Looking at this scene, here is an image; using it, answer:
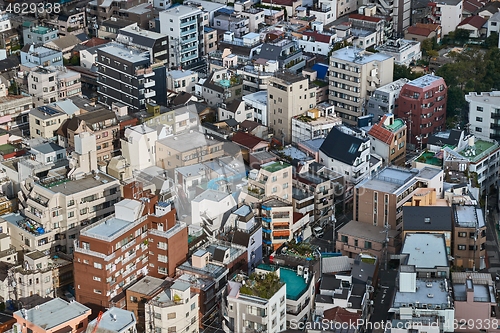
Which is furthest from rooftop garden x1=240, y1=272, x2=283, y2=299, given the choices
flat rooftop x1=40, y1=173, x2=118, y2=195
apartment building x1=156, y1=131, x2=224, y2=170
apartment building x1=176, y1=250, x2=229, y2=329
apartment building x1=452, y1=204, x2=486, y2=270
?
apartment building x1=156, y1=131, x2=224, y2=170

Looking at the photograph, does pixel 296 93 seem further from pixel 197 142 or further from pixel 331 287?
pixel 331 287

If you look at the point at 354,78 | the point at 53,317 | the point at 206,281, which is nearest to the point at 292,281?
the point at 206,281

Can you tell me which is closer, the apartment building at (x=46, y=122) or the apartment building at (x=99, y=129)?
the apartment building at (x=99, y=129)

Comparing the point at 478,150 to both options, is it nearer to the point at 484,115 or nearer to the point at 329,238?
the point at 484,115

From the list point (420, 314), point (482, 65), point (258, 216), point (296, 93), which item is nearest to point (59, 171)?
point (258, 216)

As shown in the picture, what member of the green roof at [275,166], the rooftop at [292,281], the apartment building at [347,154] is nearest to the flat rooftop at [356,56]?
the apartment building at [347,154]

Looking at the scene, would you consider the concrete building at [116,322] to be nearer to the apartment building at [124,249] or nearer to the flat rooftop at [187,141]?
the apartment building at [124,249]

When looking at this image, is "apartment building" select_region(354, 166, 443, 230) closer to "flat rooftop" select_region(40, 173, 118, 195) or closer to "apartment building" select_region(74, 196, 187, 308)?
"apartment building" select_region(74, 196, 187, 308)
